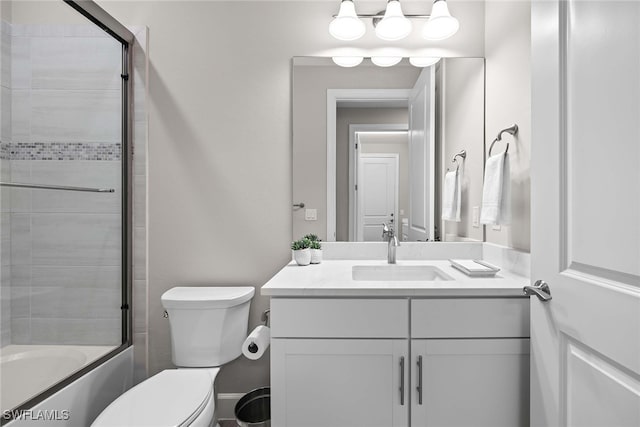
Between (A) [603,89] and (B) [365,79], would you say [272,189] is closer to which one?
(B) [365,79]

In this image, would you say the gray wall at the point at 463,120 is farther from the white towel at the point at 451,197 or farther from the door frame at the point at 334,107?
the door frame at the point at 334,107

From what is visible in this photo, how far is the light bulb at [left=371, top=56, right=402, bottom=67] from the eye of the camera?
1831 mm

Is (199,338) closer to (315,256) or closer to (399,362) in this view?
(315,256)

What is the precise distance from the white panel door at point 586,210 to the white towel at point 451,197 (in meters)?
0.74

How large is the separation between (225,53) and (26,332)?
166 centimetres

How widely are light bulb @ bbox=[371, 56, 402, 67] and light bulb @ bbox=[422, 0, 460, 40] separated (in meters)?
0.21

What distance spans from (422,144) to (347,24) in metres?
0.73

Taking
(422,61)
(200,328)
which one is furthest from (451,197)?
(200,328)

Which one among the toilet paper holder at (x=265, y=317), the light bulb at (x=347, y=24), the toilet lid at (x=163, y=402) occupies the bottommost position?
the toilet lid at (x=163, y=402)

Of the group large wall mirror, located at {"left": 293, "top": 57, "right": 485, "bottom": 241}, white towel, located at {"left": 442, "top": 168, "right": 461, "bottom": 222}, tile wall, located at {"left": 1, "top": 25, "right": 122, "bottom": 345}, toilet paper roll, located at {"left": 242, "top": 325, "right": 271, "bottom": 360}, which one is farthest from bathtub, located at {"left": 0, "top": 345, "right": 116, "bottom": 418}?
white towel, located at {"left": 442, "top": 168, "right": 461, "bottom": 222}

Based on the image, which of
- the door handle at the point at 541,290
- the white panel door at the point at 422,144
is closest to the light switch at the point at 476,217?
the white panel door at the point at 422,144

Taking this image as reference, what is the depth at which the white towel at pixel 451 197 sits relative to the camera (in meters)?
1.79

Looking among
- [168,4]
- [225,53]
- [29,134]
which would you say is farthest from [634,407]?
[168,4]

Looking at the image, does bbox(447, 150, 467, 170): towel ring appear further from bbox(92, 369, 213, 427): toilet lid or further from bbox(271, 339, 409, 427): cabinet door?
bbox(92, 369, 213, 427): toilet lid
